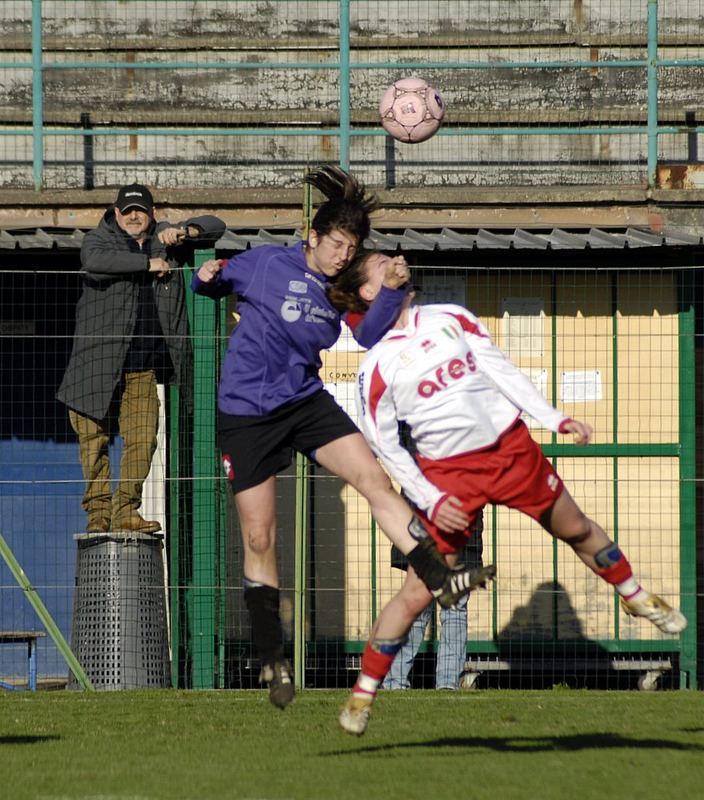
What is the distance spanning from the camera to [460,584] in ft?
22.9

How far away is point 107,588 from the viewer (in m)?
11.1

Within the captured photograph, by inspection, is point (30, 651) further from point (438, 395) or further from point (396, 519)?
point (438, 395)

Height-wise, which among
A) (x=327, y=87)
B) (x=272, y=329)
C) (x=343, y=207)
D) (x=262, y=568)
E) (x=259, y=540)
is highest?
(x=327, y=87)

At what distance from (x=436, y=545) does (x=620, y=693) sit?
3482 millimetres

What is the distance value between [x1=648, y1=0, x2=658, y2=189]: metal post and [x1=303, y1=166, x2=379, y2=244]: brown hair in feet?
16.7

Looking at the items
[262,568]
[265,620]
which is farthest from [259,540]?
[265,620]

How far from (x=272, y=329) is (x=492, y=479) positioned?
4.24 ft

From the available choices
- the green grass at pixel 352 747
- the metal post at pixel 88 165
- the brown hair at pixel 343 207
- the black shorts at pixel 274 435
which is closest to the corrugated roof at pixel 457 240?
the metal post at pixel 88 165

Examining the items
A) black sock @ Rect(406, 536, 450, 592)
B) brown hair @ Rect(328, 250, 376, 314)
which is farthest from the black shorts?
black sock @ Rect(406, 536, 450, 592)

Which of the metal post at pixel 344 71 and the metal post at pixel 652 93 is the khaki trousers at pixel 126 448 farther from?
the metal post at pixel 652 93

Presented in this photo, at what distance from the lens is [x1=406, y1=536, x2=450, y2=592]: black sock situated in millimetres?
7059

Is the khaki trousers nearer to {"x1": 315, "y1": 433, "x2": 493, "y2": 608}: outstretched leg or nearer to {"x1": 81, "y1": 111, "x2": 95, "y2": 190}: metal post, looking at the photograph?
{"x1": 81, "y1": 111, "x2": 95, "y2": 190}: metal post

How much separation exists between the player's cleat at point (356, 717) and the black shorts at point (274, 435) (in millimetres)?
1144

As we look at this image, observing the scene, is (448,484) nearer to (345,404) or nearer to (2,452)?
(345,404)
